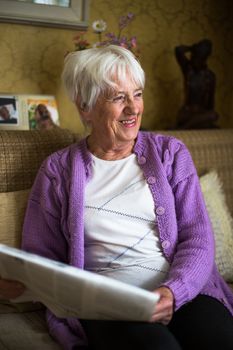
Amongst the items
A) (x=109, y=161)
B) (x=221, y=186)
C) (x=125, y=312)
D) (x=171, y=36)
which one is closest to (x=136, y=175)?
(x=109, y=161)

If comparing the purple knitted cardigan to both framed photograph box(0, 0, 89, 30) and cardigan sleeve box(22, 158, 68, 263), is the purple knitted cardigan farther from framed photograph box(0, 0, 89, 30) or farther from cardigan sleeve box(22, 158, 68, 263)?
framed photograph box(0, 0, 89, 30)

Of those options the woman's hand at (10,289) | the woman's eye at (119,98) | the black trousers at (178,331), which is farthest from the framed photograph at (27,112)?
the black trousers at (178,331)

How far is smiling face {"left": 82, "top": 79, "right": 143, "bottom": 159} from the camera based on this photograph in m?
1.45

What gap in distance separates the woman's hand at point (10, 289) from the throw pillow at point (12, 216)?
262 mm

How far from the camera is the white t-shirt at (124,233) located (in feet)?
4.49

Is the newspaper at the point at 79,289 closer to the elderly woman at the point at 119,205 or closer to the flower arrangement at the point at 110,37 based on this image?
the elderly woman at the point at 119,205

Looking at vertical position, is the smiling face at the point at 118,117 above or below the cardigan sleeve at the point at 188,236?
above

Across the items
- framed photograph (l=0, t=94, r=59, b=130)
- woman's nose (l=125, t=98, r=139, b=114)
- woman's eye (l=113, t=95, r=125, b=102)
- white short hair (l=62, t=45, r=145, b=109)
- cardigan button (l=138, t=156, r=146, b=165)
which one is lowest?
cardigan button (l=138, t=156, r=146, b=165)

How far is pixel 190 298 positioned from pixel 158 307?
13 cm

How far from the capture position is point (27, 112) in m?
1.97

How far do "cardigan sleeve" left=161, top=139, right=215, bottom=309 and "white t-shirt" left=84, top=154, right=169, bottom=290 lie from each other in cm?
7

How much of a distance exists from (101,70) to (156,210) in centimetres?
46

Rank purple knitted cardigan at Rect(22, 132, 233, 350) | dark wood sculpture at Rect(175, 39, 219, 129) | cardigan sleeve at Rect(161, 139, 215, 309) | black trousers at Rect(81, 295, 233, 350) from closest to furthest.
Result: black trousers at Rect(81, 295, 233, 350), cardigan sleeve at Rect(161, 139, 215, 309), purple knitted cardigan at Rect(22, 132, 233, 350), dark wood sculpture at Rect(175, 39, 219, 129)

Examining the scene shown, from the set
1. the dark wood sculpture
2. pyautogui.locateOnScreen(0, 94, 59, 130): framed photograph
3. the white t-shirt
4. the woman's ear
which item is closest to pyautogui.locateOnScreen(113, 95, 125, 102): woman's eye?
the woman's ear
